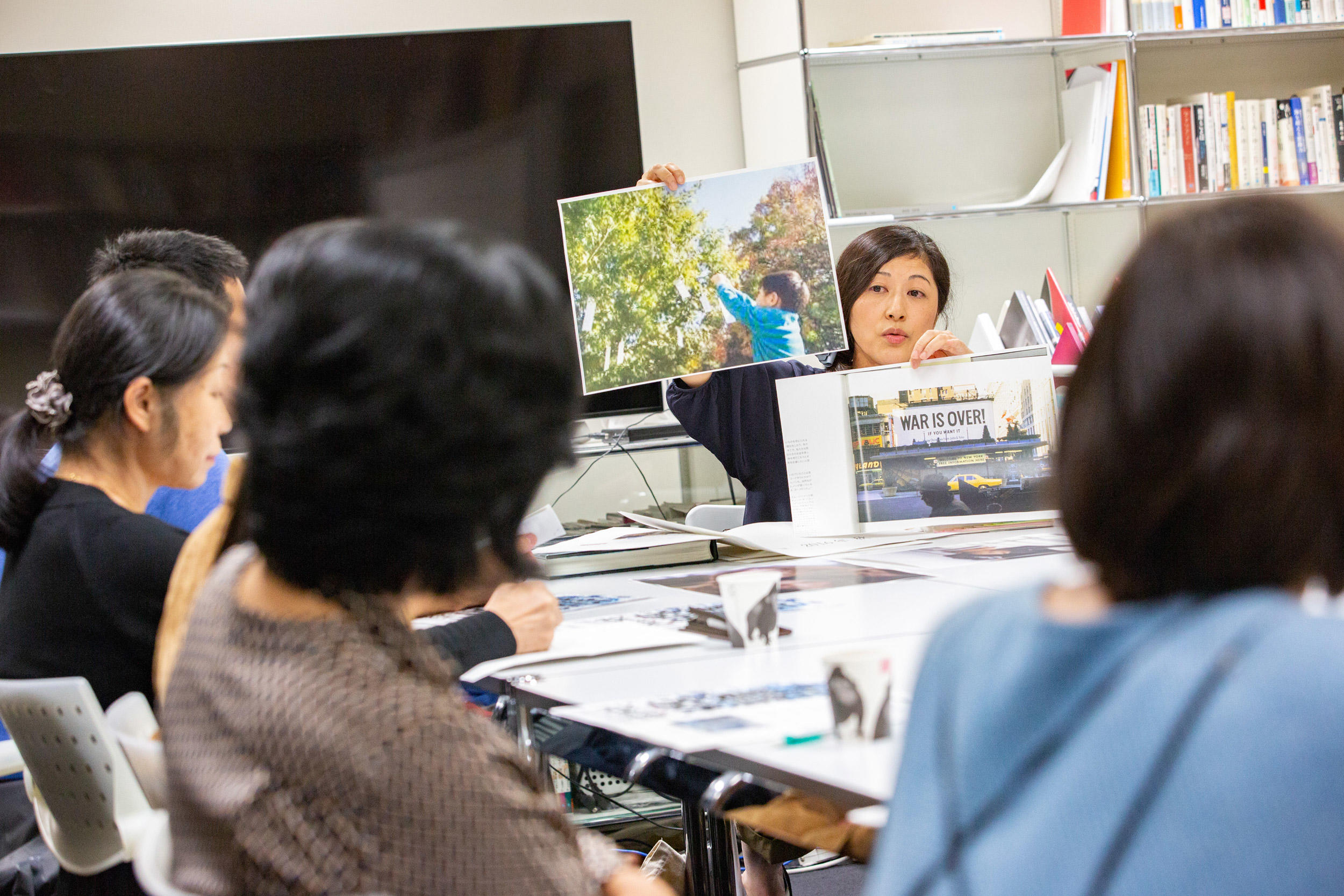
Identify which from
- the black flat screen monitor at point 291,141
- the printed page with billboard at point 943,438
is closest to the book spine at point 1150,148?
the black flat screen monitor at point 291,141

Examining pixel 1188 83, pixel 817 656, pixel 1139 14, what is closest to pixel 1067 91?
pixel 1139 14

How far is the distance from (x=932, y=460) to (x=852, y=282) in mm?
691

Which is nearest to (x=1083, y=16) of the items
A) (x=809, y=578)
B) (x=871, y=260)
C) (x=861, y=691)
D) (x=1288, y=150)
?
(x=1288, y=150)

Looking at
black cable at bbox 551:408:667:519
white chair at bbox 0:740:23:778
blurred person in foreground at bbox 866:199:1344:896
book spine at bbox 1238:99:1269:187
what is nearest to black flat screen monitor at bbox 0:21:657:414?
black cable at bbox 551:408:667:519

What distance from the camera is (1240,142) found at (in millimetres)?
3508

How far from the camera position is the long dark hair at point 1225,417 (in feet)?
1.79

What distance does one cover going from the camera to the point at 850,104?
11.5 ft

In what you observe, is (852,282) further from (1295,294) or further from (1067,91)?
(1295,294)

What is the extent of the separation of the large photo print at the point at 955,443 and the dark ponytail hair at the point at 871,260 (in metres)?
0.59

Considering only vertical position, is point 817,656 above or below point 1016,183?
below

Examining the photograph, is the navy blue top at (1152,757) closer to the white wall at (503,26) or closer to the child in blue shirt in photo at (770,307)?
the child in blue shirt in photo at (770,307)

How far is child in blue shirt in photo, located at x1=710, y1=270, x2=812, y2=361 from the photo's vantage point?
204cm

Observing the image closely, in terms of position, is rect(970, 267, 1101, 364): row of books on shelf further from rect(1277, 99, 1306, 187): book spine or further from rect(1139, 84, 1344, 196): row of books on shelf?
rect(1277, 99, 1306, 187): book spine

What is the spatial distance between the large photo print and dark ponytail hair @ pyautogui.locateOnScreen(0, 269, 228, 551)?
1039mm
